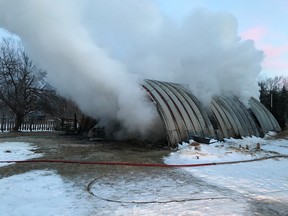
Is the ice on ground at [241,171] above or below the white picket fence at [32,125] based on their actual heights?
below

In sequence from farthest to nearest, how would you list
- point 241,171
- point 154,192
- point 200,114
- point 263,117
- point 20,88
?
point 20,88, point 263,117, point 200,114, point 241,171, point 154,192

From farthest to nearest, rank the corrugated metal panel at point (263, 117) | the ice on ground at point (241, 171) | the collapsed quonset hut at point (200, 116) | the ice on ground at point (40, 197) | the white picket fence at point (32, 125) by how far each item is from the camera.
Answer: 1. the white picket fence at point (32, 125)
2. the corrugated metal panel at point (263, 117)
3. the collapsed quonset hut at point (200, 116)
4. the ice on ground at point (241, 171)
5. the ice on ground at point (40, 197)

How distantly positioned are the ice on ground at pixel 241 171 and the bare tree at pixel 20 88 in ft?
55.8

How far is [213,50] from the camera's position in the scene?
16.9 meters

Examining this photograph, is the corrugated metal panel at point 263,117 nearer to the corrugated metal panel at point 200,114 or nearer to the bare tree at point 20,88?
the corrugated metal panel at point 200,114

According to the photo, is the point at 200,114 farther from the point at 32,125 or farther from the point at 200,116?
the point at 32,125

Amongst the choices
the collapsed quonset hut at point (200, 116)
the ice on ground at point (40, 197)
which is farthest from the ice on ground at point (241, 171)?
the ice on ground at point (40, 197)

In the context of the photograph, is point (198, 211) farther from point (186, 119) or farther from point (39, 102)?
point (39, 102)

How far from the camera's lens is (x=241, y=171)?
7512 millimetres

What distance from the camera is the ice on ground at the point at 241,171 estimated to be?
5.75m

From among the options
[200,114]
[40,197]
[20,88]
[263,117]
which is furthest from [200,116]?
[20,88]

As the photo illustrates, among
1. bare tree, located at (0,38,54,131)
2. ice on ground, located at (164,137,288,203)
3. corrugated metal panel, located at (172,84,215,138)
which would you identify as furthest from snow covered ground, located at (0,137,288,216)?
bare tree, located at (0,38,54,131)

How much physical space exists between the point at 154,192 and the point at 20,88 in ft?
70.6

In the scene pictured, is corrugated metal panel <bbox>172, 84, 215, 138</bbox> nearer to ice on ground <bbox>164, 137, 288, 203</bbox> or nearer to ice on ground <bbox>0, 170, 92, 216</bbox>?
ice on ground <bbox>164, 137, 288, 203</bbox>
